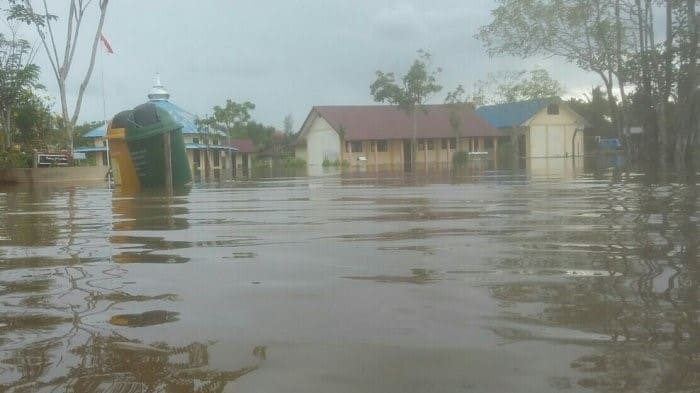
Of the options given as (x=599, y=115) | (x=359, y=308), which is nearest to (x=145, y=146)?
(x=359, y=308)

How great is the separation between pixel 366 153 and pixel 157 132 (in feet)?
145

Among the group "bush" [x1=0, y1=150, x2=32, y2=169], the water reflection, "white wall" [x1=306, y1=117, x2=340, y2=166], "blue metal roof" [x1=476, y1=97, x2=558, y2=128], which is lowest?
the water reflection

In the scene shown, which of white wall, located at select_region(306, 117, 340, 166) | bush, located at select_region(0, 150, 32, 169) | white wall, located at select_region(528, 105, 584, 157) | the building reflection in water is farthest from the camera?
white wall, located at select_region(528, 105, 584, 157)

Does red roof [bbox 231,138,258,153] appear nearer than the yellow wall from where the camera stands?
No

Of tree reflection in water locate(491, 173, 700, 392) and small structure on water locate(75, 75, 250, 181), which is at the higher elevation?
small structure on water locate(75, 75, 250, 181)

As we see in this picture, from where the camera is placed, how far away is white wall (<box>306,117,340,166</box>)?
2249 inches

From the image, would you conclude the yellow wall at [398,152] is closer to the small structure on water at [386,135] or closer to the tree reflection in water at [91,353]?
the small structure on water at [386,135]

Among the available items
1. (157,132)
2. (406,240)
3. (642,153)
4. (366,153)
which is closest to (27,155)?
(157,132)

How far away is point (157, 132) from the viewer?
1326cm

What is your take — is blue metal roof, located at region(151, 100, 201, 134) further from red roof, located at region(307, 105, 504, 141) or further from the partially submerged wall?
the partially submerged wall

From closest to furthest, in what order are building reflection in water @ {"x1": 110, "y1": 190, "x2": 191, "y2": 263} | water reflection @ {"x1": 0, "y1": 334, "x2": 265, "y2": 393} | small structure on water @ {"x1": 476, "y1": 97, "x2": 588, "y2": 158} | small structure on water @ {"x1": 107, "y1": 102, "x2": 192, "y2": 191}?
water reflection @ {"x1": 0, "y1": 334, "x2": 265, "y2": 393}, building reflection in water @ {"x1": 110, "y1": 190, "x2": 191, "y2": 263}, small structure on water @ {"x1": 107, "y1": 102, "x2": 192, "y2": 191}, small structure on water @ {"x1": 476, "y1": 97, "x2": 588, "y2": 158}

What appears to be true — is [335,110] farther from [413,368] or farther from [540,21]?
[413,368]

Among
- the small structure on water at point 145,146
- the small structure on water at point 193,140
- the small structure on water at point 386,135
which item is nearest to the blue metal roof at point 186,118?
the small structure on water at point 193,140

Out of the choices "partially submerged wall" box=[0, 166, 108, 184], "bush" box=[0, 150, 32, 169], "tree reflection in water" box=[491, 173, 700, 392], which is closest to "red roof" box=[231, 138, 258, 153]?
"bush" box=[0, 150, 32, 169]
